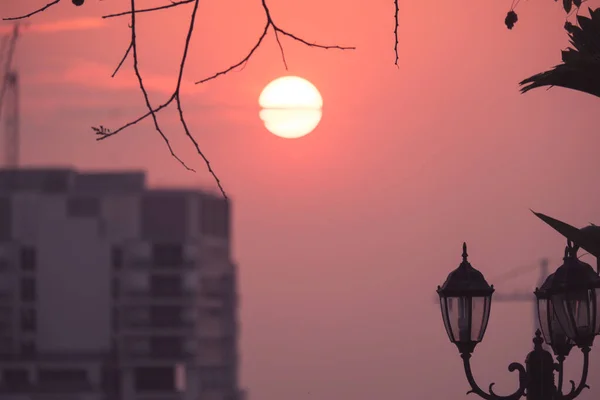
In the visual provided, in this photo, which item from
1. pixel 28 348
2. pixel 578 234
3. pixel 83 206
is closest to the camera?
pixel 578 234

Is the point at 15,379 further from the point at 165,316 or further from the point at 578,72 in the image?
the point at 578,72

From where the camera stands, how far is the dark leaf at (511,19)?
679cm

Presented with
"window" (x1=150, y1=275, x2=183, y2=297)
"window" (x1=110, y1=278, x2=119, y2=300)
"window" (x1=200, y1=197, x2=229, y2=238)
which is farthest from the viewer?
"window" (x1=200, y1=197, x2=229, y2=238)

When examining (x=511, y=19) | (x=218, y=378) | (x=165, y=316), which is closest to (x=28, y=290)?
(x=165, y=316)

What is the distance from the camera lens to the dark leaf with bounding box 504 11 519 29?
6.79 m

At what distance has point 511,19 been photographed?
6.82 metres

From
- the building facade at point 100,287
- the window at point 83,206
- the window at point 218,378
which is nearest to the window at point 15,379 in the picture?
the building facade at point 100,287

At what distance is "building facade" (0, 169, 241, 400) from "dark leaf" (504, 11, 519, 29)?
386ft

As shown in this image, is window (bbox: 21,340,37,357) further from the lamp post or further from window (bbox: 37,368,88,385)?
the lamp post

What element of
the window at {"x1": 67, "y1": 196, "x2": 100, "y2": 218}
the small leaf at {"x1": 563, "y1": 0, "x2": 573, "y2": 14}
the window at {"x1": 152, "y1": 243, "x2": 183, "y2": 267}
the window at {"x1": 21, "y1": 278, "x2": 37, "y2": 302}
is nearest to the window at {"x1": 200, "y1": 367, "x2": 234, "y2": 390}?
the window at {"x1": 152, "y1": 243, "x2": 183, "y2": 267}

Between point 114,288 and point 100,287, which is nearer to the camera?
point 114,288

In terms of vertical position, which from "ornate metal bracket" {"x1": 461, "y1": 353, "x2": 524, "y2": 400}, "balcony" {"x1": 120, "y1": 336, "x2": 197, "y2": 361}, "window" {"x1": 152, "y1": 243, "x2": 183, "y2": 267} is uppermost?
"window" {"x1": 152, "y1": 243, "x2": 183, "y2": 267}

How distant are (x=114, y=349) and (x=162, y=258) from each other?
1080 centimetres

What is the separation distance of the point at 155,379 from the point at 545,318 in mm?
123232
